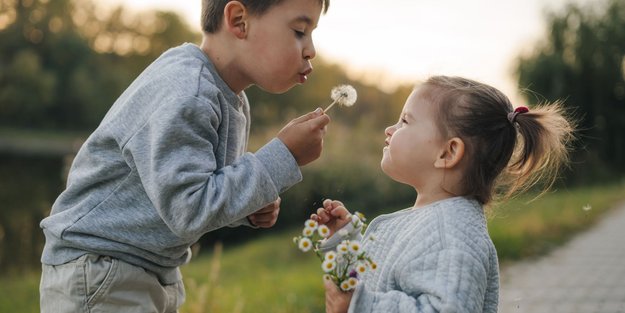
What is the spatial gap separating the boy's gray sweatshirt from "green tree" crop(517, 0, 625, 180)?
27.8 ft

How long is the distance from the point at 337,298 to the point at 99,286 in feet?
2.63

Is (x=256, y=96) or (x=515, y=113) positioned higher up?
(x=515, y=113)

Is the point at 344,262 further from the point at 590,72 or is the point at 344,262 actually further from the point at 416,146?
the point at 590,72

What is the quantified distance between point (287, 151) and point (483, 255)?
65cm

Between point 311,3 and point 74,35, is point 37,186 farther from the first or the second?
point 74,35

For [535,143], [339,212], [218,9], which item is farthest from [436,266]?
[218,9]

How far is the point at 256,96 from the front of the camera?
28141mm

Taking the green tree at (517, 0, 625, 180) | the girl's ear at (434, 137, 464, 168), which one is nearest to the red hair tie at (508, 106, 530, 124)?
the girl's ear at (434, 137, 464, 168)

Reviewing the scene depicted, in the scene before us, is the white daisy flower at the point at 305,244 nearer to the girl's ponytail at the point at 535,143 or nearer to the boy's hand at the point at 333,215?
the boy's hand at the point at 333,215

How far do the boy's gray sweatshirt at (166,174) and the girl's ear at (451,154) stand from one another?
48cm

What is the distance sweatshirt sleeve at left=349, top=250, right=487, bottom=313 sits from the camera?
1864 mm

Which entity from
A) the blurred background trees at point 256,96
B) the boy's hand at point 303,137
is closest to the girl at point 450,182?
the boy's hand at point 303,137

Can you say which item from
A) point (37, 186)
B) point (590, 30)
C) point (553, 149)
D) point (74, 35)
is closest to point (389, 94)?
point (590, 30)

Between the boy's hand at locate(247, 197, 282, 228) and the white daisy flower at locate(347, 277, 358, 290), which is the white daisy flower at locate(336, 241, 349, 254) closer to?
the white daisy flower at locate(347, 277, 358, 290)
